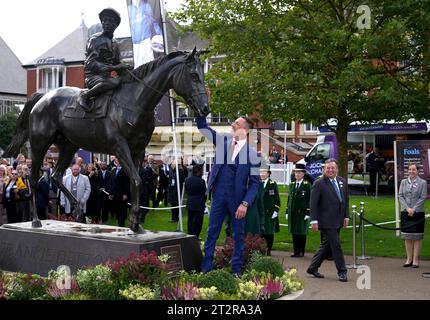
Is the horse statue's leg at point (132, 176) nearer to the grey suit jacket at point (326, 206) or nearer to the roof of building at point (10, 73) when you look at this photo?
the grey suit jacket at point (326, 206)

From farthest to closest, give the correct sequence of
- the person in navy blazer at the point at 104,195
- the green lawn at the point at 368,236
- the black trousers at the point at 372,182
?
the black trousers at the point at 372,182 → the person in navy blazer at the point at 104,195 → the green lawn at the point at 368,236

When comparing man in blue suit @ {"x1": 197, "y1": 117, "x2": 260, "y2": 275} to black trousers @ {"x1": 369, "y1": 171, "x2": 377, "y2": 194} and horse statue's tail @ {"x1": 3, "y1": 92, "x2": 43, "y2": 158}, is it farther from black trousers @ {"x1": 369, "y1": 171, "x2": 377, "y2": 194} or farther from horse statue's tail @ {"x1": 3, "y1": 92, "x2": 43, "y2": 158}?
black trousers @ {"x1": 369, "y1": 171, "x2": 377, "y2": 194}

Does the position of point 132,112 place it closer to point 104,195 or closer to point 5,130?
point 104,195

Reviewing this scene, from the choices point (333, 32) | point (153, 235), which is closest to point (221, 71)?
point (333, 32)

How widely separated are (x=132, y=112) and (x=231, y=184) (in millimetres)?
1734

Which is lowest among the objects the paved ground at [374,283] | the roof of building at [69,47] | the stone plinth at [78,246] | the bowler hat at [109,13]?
the paved ground at [374,283]

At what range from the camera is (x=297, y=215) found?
12727 mm

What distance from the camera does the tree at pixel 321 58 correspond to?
44.5ft

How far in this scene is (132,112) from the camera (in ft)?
27.2

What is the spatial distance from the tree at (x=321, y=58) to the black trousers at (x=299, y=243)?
10.3 ft

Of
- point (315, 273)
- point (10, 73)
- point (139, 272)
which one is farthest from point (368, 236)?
point (10, 73)

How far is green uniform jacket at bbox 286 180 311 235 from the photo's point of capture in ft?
41.4

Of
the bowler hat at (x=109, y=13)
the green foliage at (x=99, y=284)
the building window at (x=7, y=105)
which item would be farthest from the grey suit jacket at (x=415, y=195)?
the building window at (x=7, y=105)

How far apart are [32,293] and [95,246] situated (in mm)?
1123
